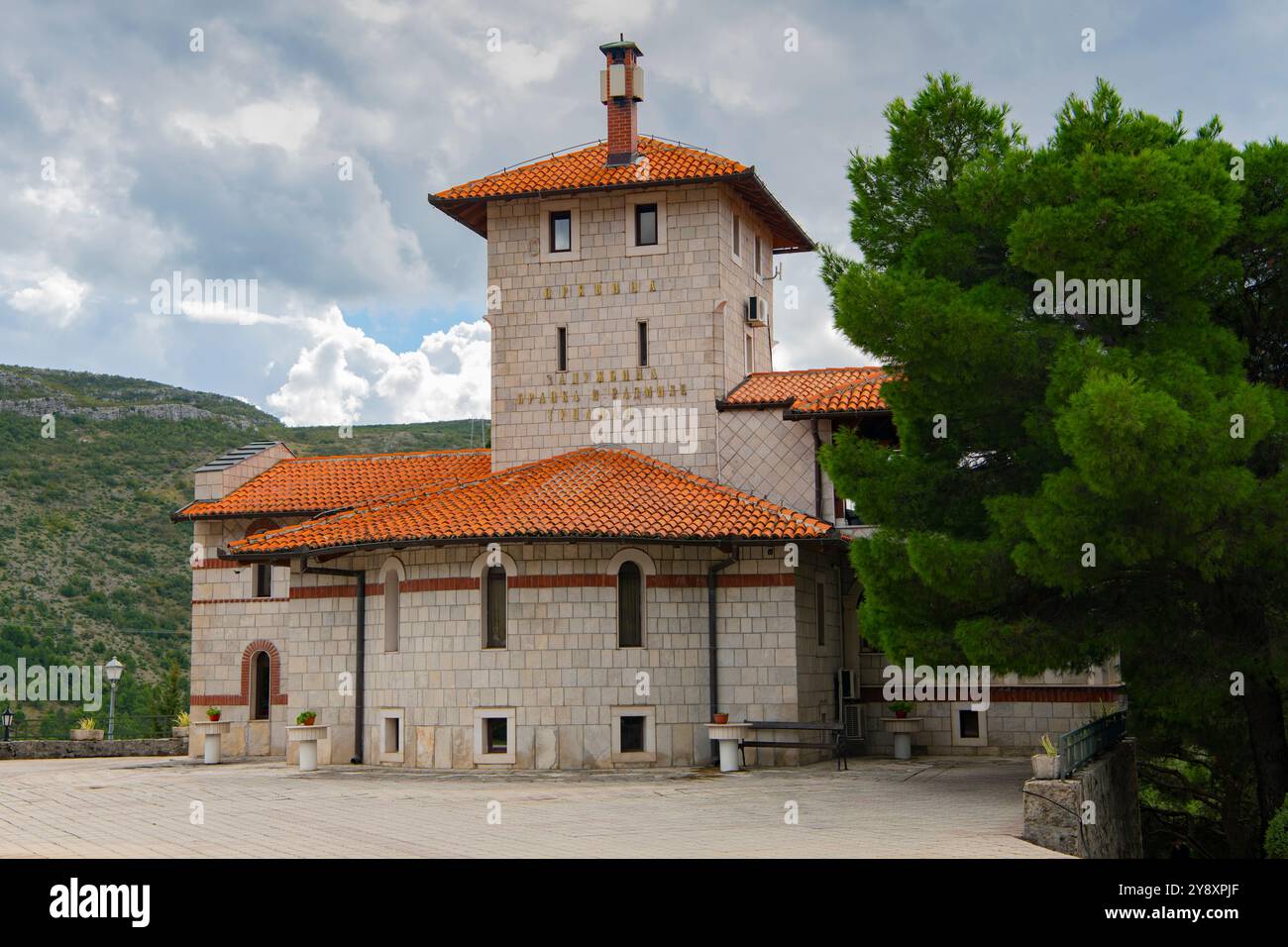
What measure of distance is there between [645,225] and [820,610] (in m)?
9.13

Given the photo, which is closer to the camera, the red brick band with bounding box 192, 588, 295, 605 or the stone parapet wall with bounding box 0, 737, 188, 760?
the red brick band with bounding box 192, 588, 295, 605

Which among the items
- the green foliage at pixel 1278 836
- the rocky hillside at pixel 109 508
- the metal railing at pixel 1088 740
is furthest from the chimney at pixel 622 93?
the rocky hillside at pixel 109 508

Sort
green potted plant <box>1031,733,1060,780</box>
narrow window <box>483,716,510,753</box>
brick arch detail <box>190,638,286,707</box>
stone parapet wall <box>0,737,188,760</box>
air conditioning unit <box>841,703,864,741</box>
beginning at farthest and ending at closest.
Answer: stone parapet wall <box>0,737,188,760</box>, brick arch detail <box>190,638,286,707</box>, air conditioning unit <box>841,703,864,741</box>, narrow window <box>483,716,510,753</box>, green potted plant <box>1031,733,1060,780</box>

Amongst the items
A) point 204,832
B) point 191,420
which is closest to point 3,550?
point 191,420

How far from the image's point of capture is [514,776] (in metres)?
22.7

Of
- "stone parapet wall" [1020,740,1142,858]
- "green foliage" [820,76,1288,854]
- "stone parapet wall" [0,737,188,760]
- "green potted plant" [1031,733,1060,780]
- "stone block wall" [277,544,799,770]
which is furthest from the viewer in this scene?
"stone parapet wall" [0,737,188,760]

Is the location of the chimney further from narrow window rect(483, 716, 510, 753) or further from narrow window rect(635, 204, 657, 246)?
narrow window rect(483, 716, 510, 753)

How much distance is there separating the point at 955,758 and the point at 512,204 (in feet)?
49.3

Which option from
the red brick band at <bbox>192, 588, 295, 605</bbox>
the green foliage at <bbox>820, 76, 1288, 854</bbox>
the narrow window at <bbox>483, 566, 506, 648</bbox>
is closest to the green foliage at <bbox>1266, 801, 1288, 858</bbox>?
the green foliage at <bbox>820, 76, 1288, 854</bbox>

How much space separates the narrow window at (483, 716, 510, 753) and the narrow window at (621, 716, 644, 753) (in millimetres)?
2169

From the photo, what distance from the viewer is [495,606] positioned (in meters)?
24.7

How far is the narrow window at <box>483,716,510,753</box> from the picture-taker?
24078 mm

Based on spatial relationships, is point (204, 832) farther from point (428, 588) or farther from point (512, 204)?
point (512, 204)

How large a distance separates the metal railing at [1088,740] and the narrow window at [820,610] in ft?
19.6
